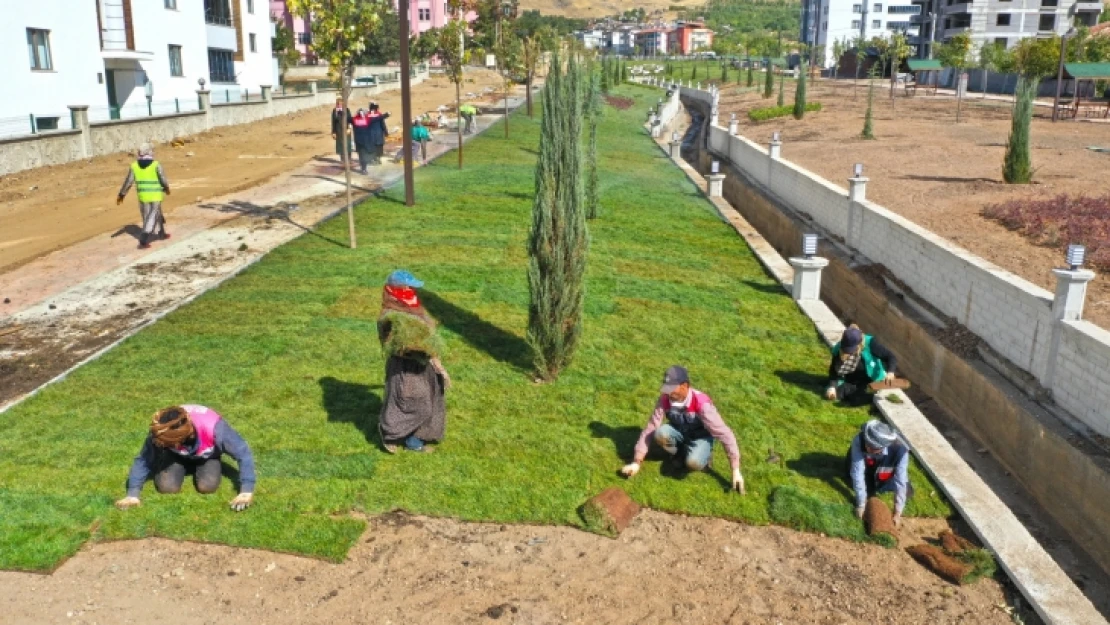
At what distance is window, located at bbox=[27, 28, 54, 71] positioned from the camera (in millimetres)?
26869

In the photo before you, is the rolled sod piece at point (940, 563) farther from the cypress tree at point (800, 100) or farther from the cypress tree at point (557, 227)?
the cypress tree at point (800, 100)

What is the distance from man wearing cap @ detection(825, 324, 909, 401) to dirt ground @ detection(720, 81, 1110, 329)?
3.45 m

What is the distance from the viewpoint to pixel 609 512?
6523 millimetres

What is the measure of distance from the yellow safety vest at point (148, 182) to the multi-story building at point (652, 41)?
176 metres

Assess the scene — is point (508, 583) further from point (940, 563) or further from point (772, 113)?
point (772, 113)

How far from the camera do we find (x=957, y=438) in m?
9.54

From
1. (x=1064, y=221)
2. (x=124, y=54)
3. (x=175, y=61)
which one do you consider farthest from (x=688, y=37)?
(x=1064, y=221)

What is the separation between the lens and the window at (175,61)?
3778cm

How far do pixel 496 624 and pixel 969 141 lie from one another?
2899 cm

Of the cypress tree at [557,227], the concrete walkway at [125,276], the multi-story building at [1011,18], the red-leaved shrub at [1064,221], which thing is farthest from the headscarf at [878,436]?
the multi-story building at [1011,18]

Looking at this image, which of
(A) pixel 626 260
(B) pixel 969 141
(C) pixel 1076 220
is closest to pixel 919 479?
(A) pixel 626 260

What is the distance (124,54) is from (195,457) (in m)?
31.3

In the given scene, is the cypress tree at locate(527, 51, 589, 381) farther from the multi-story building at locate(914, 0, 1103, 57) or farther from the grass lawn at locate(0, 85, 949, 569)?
the multi-story building at locate(914, 0, 1103, 57)

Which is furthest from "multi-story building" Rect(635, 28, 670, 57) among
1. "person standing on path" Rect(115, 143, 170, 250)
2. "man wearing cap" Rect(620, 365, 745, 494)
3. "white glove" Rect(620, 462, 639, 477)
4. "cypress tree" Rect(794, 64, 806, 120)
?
"white glove" Rect(620, 462, 639, 477)
